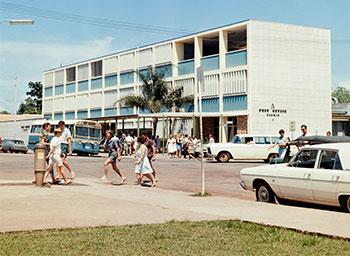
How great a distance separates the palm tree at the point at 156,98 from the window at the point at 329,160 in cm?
4505

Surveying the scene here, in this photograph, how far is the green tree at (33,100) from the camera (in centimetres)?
11800

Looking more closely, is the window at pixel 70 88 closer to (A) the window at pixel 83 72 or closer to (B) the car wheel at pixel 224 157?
(A) the window at pixel 83 72

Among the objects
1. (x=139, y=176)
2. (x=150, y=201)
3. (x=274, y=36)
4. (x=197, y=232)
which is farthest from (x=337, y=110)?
(x=197, y=232)

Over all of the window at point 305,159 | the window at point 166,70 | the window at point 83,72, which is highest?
the window at point 83,72

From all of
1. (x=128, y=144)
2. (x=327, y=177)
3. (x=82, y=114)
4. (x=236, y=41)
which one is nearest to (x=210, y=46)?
(x=236, y=41)

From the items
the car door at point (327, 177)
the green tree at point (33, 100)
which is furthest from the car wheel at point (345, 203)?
the green tree at point (33, 100)

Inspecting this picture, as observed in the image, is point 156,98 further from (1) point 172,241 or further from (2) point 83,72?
(1) point 172,241

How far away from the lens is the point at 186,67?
192 ft

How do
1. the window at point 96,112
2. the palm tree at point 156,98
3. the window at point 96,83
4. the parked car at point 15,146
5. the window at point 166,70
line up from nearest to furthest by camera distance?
the parked car at point 15,146
the palm tree at point 156,98
the window at point 166,70
the window at point 96,83
the window at point 96,112

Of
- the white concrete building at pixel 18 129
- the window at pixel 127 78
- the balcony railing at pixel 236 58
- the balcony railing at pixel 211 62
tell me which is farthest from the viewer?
the window at pixel 127 78

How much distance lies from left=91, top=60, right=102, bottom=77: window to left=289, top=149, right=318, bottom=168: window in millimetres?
61162

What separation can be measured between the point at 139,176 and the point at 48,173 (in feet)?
9.22

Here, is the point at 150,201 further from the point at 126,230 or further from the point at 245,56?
the point at 245,56

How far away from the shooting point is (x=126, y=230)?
886cm
